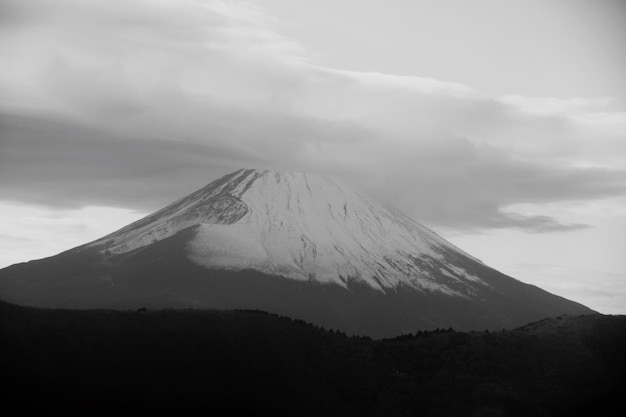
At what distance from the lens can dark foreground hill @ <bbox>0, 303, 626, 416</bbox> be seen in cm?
8944

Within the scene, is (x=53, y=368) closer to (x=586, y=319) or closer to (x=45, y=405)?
(x=45, y=405)

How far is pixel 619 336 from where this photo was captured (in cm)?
11181

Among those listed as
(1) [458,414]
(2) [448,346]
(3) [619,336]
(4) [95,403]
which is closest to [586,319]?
(3) [619,336]

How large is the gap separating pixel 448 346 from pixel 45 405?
45962mm

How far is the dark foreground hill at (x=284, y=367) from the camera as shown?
89.4 m

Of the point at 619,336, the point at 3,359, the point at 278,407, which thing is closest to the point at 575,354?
the point at 619,336

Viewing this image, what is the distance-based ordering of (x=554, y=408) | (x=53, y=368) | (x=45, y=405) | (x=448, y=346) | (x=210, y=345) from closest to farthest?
(x=45, y=405), (x=53, y=368), (x=554, y=408), (x=210, y=345), (x=448, y=346)

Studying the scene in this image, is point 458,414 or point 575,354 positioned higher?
point 575,354

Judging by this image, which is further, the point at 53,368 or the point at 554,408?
the point at 554,408

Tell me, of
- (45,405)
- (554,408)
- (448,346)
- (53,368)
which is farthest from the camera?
(448,346)

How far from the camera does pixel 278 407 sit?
9356cm

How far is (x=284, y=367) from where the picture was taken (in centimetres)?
10200

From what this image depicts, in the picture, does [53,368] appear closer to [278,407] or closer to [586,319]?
[278,407]

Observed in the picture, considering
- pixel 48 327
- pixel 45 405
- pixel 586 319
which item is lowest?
pixel 45 405
